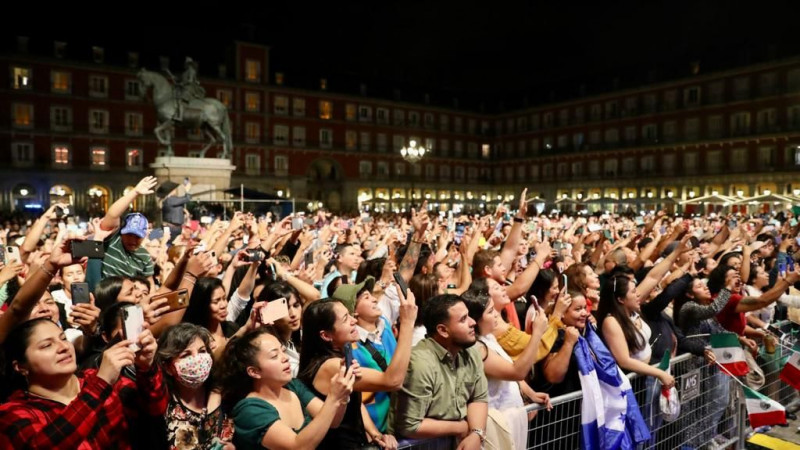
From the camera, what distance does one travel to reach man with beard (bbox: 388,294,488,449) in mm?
3559

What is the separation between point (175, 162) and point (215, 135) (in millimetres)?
3699

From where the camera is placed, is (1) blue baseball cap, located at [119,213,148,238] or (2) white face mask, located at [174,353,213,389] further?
(1) blue baseball cap, located at [119,213,148,238]

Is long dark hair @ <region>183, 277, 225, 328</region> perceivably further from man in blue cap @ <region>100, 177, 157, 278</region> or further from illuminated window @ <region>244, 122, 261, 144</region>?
illuminated window @ <region>244, 122, 261, 144</region>

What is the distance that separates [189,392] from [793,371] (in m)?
5.61

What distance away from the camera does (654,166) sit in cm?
5497

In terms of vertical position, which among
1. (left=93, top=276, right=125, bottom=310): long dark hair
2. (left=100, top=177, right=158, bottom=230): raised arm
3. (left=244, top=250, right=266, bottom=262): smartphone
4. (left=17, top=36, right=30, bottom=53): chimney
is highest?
(left=17, top=36, right=30, bottom=53): chimney

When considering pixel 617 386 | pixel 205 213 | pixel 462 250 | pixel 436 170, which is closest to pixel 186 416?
pixel 617 386

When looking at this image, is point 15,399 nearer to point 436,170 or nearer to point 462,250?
point 462,250

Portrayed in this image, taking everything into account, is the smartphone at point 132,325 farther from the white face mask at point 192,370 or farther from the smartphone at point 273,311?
the smartphone at point 273,311

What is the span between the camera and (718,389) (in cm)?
548

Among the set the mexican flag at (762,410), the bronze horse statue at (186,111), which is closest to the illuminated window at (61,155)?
the bronze horse statue at (186,111)

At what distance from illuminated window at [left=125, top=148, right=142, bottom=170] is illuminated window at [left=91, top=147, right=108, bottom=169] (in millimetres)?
1566

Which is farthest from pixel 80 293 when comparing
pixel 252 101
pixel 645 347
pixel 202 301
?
pixel 252 101

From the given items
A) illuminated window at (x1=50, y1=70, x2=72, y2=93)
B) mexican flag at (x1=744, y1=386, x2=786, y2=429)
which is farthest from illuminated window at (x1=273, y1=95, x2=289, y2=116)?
mexican flag at (x1=744, y1=386, x2=786, y2=429)
